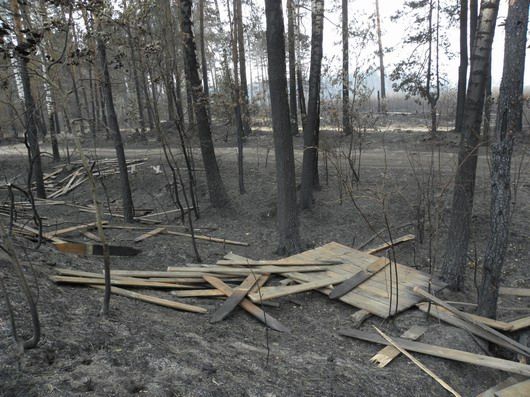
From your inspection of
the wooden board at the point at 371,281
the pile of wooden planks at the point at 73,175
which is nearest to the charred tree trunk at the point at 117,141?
the pile of wooden planks at the point at 73,175

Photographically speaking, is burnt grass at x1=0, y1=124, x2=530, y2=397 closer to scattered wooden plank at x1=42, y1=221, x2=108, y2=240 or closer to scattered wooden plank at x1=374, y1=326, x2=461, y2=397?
scattered wooden plank at x1=374, y1=326, x2=461, y2=397

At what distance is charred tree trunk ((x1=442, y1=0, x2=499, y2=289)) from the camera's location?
5484 mm

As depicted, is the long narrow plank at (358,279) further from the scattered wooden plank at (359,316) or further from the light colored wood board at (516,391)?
the light colored wood board at (516,391)

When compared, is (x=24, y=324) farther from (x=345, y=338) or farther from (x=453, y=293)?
(x=453, y=293)

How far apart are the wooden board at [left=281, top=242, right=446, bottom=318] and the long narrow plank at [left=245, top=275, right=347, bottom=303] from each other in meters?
0.12

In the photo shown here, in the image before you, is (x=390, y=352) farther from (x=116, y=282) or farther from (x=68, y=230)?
(x=68, y=230)

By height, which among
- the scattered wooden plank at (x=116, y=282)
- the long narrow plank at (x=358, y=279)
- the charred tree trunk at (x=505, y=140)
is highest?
the charred tree trunk at (x=505, y=140)

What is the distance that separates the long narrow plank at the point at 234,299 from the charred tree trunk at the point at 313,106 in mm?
4253

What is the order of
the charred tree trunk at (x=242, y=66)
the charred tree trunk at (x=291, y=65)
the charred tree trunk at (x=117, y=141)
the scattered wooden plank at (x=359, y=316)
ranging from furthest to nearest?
the charred tree trunk at (x=242, y=66) → the charred tree trunk at (x=291, y=65) → the charred tree trunk at (x=117, y=141) → the scattered wooden plank at (x=359, y=316)

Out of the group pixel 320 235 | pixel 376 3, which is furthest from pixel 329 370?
pixel 376 3

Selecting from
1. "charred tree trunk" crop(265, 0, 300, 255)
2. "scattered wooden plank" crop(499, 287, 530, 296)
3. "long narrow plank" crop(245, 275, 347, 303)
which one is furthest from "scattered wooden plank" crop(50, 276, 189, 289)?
"scattered wooden plank" crop(499, 287, 530, 296)

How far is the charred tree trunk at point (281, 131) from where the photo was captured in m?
7.39

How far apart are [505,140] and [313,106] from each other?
19.4ft

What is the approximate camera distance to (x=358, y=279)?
6098 mm
